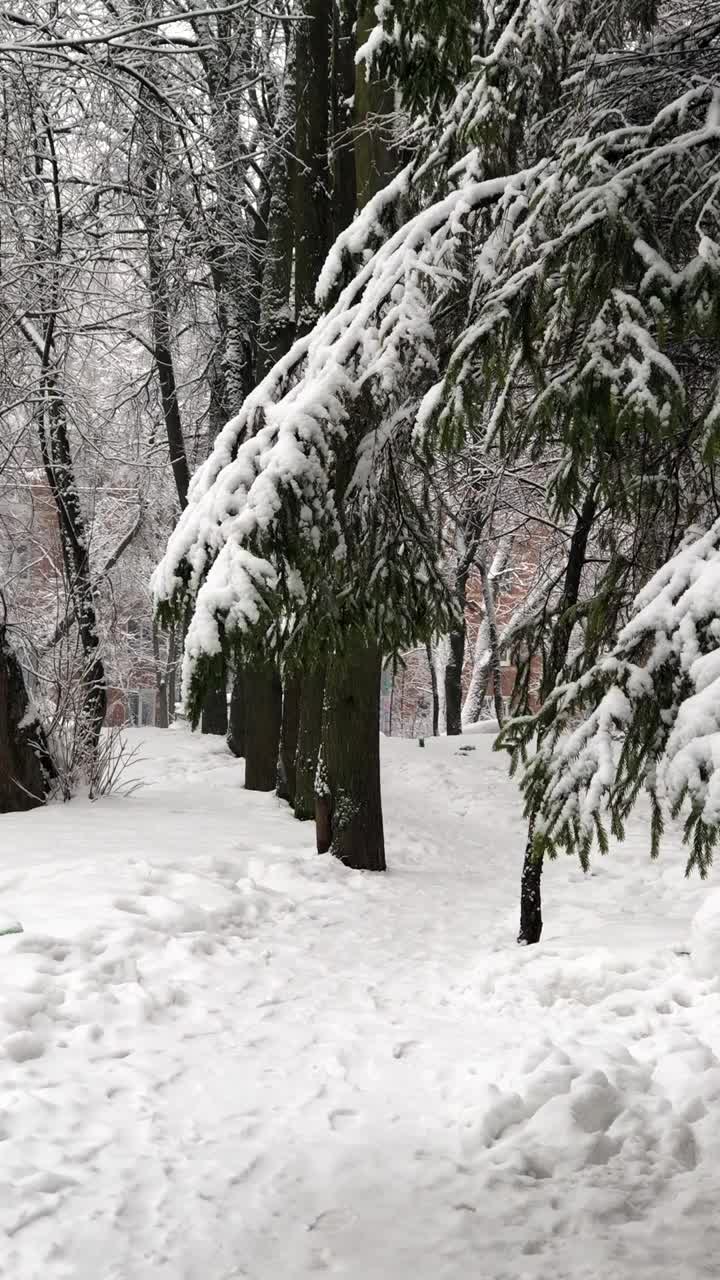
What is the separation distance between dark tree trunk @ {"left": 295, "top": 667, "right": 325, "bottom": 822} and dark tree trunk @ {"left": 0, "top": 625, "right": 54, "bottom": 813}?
2.29 metres

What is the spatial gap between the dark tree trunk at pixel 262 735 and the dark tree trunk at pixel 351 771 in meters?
2.97

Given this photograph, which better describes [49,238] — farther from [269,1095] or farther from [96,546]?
[96,546]

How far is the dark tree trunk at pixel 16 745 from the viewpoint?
26.9ft

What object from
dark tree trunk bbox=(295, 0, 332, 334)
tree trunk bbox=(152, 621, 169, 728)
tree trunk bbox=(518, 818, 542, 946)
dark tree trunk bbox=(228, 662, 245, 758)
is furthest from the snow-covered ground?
tree trunk bbox=(152, 621, 169, 728)

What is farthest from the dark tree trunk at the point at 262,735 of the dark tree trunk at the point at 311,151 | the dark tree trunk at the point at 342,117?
the dark tree trunk at the point at 342,117

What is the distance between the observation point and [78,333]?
10477mm

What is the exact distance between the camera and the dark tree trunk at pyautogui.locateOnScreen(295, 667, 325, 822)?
28.8 ft

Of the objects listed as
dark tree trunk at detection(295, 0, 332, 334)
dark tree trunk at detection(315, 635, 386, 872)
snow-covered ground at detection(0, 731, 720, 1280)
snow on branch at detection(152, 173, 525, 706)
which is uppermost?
dark tree trunk at detection(295, 0, 332, 334)

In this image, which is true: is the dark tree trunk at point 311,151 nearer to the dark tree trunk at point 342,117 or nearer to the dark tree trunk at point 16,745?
the dark tree trunk at point 342,117

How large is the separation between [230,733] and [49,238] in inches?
282

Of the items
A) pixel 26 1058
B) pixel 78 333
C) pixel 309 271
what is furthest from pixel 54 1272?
pixel 78 333

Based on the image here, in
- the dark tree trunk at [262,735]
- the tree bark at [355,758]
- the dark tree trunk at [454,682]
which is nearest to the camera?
the tree bark at [355,758]

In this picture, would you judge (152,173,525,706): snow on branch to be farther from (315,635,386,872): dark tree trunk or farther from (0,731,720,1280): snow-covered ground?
(315,635,386,872): dark tree trunk

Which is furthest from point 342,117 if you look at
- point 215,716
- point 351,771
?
point 215,716
